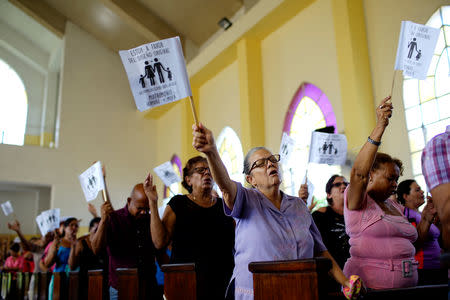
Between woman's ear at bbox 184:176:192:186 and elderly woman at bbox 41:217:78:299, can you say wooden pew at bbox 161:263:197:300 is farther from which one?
elderly woman at bbox 41:217:78:299

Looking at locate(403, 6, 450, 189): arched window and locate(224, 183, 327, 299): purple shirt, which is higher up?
locate(403, 6, 450, 189): arched window

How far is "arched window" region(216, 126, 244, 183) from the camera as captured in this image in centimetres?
891

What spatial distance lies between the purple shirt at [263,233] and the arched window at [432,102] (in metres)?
3.61

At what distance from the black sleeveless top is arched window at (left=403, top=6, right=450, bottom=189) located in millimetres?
3313

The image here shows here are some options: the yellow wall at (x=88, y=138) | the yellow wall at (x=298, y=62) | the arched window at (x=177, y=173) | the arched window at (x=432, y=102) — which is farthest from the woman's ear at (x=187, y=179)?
the yellow wall at (x=88, y=138)

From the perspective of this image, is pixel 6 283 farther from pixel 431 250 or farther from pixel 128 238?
pixel 431 250

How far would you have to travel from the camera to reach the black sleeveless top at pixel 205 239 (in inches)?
96.2

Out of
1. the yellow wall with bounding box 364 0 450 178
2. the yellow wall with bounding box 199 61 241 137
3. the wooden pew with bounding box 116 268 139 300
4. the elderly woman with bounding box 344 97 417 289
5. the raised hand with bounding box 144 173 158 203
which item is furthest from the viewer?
the yellow wall with bounding box 199 61 241 137

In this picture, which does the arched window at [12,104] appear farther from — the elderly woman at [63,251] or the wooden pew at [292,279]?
the wooden pew at [292,279]

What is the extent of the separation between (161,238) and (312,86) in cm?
506

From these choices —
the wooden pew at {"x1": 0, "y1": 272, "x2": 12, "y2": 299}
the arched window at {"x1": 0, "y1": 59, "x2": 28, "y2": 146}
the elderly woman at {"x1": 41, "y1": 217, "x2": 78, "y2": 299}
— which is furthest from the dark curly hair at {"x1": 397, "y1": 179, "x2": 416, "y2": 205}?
the arched window at {"x1": 0, "y1": 59, "x2": 28, "y2": 146}

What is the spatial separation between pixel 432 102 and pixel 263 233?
161 inches

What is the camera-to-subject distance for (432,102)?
17.1 ft

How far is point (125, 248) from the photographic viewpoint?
128 inches
